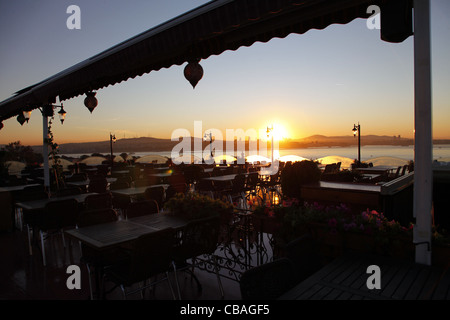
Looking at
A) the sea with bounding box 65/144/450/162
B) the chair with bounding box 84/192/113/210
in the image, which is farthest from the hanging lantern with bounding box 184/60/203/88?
the chair with bounding box 84/192/113/210

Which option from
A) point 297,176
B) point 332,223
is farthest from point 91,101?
point 332,223

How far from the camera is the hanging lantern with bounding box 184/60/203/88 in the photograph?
2.77 metres

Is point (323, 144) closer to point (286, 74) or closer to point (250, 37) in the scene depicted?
point (286, 74)

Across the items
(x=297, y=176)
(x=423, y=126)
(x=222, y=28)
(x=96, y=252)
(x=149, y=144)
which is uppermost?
(x=222, y=28)

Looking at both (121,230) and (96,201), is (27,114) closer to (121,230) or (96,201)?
(96,201)

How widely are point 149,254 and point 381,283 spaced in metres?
1.68

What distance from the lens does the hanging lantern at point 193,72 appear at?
2.77m

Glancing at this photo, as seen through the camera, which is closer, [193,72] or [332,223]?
[332,223]

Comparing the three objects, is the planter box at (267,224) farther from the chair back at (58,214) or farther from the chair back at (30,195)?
the chair back at (30,195)

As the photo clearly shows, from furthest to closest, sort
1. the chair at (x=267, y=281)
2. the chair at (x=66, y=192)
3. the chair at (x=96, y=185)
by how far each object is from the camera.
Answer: the chair at (x=96, y=185)
the chair at (x=66, y=192)
the chair at (x=267, y=281)

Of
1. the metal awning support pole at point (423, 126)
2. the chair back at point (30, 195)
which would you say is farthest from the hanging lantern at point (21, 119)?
the metal awning support pole at point (423, 126)

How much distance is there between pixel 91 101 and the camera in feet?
16.0

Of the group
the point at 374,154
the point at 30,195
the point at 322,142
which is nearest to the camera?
the point at 30,195
